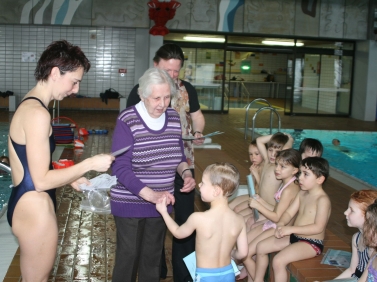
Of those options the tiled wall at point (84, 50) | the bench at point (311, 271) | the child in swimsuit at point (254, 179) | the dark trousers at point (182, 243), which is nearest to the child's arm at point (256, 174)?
the child in swimsuit at point (254, 179)

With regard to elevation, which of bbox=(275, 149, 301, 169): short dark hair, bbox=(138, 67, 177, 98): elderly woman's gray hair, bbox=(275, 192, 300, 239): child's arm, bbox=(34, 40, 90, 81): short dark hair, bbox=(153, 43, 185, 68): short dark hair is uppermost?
bbox=(153, 43, 185, 68): short dark hair

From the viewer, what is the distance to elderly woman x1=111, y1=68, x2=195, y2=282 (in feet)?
9.55

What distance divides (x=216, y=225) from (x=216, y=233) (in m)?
0.04

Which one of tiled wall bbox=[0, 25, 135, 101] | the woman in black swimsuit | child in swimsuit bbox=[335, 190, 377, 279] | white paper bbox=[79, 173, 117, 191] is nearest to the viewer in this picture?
the woman in black swimsuit

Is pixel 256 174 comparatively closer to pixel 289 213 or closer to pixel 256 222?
pixel 256 222

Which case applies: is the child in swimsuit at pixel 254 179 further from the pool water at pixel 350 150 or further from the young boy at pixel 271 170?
the pool water at pixel 350 150

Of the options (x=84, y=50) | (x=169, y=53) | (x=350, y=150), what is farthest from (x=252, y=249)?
(x=84, y=50)

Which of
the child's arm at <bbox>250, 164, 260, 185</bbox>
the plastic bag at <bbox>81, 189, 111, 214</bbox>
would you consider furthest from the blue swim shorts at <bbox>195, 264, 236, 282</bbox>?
the plastic bag at <bbox>81, 189, 111, 214</bbox>

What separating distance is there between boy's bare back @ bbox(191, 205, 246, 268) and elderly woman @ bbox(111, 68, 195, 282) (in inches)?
9.3

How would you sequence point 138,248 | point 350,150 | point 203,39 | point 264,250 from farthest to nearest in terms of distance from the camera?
point 203,39 < point 350,150 < point 264,250 < point 138,248

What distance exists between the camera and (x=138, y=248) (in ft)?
10.1

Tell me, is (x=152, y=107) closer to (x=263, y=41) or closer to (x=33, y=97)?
(x=33, y=97)

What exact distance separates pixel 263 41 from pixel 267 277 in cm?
1577

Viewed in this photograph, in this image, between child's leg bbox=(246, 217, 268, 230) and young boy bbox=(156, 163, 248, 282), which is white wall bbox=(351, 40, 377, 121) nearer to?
child's leg bbox=(246, 217, 268, 230)
